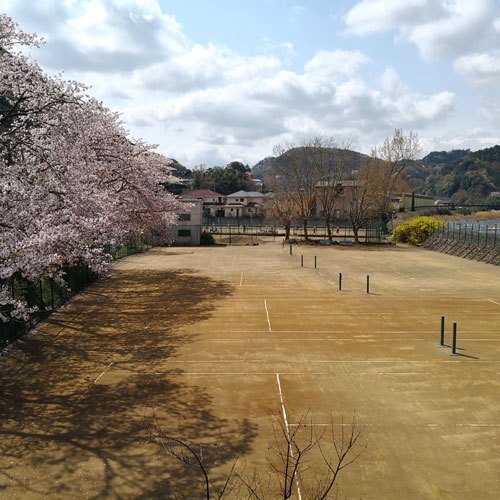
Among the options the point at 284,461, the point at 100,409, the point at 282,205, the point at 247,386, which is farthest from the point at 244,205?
the point at 284,461

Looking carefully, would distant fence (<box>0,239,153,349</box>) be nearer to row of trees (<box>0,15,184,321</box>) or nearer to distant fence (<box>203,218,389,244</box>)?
row of trees (<box>0,15,184,321</box>)

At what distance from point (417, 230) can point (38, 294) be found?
4775 centimetres

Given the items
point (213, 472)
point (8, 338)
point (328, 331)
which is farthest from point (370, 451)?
point (8, 338)

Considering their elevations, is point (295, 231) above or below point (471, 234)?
below

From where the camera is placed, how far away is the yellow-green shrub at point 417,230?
5496 centimetres

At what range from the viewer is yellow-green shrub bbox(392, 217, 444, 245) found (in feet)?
180

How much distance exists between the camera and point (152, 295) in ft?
85.1

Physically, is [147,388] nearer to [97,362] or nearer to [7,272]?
[97,362]

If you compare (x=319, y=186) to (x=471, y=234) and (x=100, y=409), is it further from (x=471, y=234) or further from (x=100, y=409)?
(x=100, y=409)

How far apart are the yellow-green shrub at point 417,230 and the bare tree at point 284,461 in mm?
48962

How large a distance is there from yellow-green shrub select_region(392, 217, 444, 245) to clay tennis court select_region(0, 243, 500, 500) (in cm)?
3014

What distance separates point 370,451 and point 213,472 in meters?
3.42

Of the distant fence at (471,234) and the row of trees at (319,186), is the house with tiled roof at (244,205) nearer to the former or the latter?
the row of trees at (319,186)

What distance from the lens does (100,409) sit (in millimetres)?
11484
